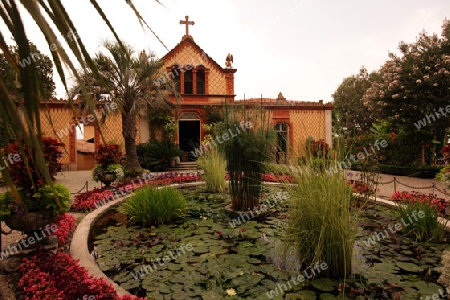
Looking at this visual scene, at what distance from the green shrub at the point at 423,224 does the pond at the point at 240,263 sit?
16 centimetres

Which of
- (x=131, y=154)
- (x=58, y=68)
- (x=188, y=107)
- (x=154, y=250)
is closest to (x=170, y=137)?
(x=188, y=107)

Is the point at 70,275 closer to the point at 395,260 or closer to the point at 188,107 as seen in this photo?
the point at 395,260

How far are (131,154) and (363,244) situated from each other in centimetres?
858

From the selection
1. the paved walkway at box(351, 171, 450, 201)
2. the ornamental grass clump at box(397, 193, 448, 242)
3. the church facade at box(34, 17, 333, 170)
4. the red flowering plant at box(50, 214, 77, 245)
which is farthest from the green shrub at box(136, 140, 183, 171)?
the ornamental grass clump at box(397, 193, 448, 242)

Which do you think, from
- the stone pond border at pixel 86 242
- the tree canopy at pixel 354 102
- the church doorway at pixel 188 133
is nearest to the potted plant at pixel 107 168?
the stone pond border at pixel 86 242

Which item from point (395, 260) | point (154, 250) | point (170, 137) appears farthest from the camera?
point (170, 137)

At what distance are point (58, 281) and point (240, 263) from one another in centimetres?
172

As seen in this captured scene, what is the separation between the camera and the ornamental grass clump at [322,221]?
2.61 meters

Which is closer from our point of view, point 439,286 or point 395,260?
point 439,286

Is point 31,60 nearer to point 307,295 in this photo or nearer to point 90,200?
point 307,295

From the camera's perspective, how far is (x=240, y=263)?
3.17 metres

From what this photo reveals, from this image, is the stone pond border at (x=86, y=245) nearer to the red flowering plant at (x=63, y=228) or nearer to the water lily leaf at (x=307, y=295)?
the red flowering plant at (x=63, y=228)

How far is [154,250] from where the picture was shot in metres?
3.57

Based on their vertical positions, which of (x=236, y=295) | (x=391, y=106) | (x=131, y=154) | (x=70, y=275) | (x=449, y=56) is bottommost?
(x=236, y=295)
